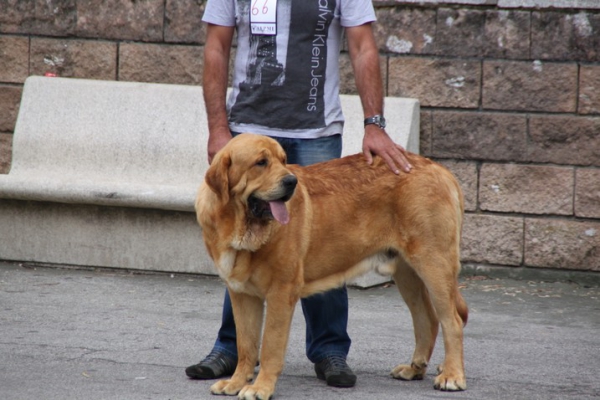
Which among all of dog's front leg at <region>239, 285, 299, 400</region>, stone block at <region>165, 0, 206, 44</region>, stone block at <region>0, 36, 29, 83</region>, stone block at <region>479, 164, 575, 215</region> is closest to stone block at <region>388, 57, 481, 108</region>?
stone block at <region>479, 164, 575, 215</region>

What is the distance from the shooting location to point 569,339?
21.0 feet

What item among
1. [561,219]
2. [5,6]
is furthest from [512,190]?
[5,6]

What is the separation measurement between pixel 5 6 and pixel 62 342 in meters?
4.19

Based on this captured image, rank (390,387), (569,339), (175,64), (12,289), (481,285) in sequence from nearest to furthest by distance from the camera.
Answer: (390,387)
(569,339)
(12,289)
(481,285)
(175,64)

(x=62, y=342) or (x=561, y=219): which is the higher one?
(x=561, y=219)

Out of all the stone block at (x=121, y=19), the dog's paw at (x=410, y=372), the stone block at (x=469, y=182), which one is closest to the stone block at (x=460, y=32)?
the stone block at (x=469, y=182)

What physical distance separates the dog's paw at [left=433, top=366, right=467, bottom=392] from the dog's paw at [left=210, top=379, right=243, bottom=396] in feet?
3.30

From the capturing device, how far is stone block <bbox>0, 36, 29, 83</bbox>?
9.02 meters

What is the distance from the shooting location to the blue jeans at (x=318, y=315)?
5.31 m

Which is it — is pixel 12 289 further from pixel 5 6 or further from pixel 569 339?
pixel 569 339

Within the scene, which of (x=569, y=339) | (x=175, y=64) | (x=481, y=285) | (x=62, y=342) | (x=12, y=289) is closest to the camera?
(x=62, y=342)

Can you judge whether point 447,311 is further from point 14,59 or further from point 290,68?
point 14,59

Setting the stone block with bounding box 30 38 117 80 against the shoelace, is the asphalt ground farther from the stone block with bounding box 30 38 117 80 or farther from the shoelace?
the stone block with bounding box 30 38 117 80

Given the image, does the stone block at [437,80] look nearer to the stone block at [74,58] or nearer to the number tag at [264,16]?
the stone block at [74,58]
